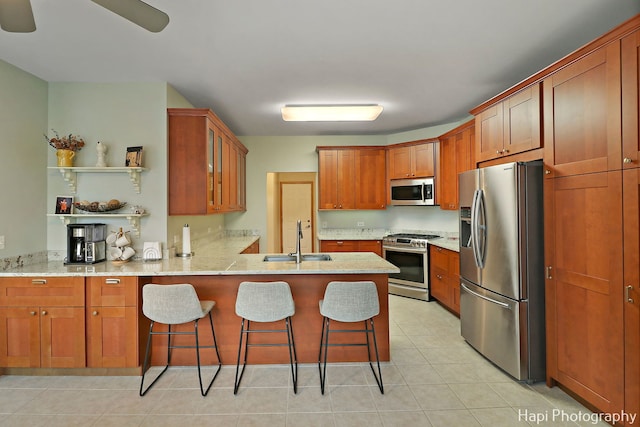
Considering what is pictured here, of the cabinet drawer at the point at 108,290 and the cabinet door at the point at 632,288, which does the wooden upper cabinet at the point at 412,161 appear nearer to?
the cabinet door at the point at 632,288

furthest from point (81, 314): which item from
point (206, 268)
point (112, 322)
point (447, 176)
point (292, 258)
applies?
point (447, 176)

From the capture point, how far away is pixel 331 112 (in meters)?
4.16

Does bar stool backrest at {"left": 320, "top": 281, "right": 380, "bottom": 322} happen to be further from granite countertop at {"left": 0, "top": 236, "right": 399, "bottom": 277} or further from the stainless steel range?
the stainless steel range

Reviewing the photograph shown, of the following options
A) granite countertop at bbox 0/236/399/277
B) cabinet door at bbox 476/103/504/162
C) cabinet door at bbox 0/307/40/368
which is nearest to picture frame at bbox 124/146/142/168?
granite countertop at bbox 0/236/399/277

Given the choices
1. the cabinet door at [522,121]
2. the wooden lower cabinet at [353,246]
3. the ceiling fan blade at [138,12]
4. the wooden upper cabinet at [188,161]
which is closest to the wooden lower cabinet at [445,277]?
the wooden lower cabinet at [353,246]

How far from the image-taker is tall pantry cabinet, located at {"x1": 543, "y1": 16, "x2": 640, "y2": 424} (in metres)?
1.92

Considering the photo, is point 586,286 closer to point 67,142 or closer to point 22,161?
point 67,142

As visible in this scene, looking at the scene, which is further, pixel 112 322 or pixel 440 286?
pixel 440 286

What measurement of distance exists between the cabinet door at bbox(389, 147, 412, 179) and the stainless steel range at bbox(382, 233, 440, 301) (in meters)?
0.99

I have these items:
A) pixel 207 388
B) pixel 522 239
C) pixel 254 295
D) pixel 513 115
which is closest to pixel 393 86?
pixel 513 115

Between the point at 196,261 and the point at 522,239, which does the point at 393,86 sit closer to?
the point at 522,239

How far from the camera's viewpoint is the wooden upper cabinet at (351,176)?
18.4 feet

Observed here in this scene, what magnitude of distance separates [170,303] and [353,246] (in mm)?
3330

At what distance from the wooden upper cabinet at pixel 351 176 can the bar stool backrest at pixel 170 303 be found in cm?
336
